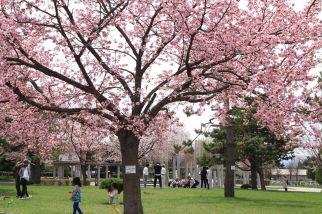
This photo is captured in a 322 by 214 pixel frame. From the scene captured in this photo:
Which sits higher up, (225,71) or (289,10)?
(289,10)

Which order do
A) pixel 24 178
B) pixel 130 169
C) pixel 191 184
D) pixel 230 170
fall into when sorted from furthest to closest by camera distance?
pixel 191 184, pixel 230 170, pixel 24 178, pixel 130 169

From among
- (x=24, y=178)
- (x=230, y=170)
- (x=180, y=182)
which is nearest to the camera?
(x=24, y=178)

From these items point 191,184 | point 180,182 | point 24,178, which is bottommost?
point 191,184

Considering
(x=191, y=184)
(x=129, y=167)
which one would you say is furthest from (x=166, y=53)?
(x=191, y=184)

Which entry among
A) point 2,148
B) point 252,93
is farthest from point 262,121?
point 2,148

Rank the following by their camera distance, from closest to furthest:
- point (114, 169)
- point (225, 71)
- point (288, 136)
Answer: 1. point (225, 71)
2. point (288, 136)
3. point (114, 169)

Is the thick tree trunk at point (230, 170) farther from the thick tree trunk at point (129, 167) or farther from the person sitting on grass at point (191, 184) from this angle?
the person sitting on grass at point (191, 184)

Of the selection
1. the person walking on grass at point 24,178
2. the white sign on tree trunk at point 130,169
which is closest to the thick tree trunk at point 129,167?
the white sign on tree trunk at point 130,169

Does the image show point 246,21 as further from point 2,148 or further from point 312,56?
point 2,148

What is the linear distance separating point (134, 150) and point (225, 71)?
317cm

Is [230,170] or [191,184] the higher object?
[230,170]

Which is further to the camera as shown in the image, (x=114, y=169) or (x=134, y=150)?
(x=114, y=169)

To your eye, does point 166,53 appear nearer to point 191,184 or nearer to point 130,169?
point 130,169

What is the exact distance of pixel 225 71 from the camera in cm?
1234
